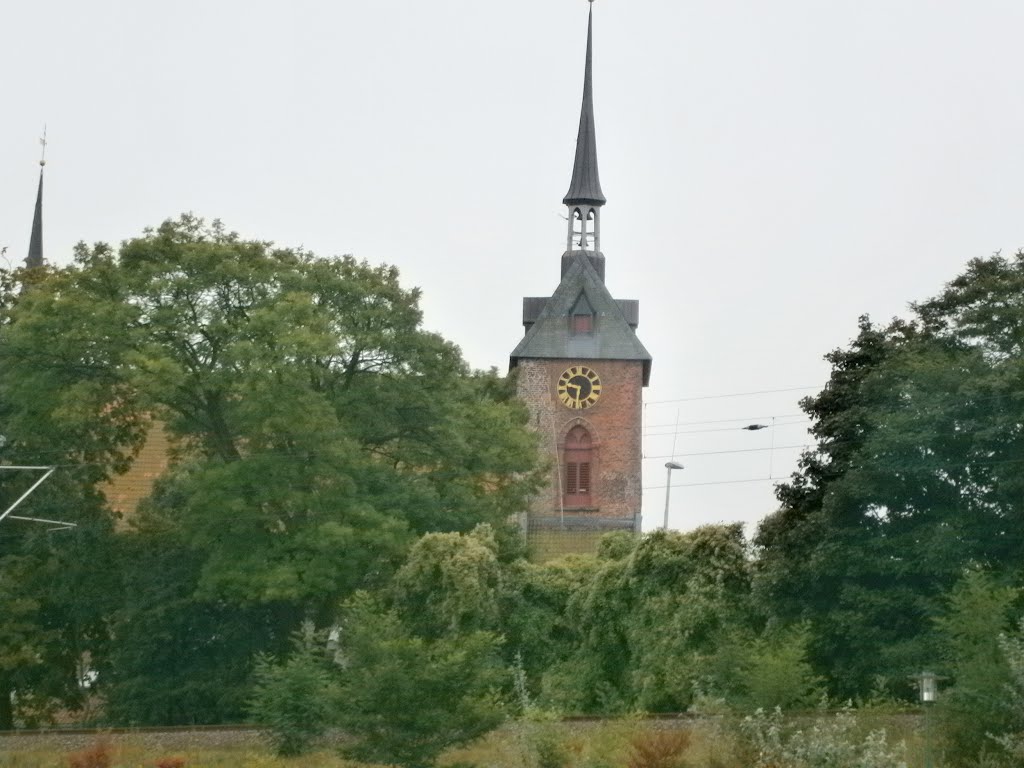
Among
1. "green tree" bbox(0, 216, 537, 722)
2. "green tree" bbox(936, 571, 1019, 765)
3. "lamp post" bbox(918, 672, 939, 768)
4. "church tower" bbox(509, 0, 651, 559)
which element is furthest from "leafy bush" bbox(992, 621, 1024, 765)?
"church tower" bbox(509, 0, 651, 559)

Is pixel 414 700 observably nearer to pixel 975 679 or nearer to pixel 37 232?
pixel 975 679

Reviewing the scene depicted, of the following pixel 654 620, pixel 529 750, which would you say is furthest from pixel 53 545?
pixel 529 750

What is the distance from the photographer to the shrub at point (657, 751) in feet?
105

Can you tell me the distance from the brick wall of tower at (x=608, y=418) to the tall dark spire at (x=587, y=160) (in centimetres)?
828

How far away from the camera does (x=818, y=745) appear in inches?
1221

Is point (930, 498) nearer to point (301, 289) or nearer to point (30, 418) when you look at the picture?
point (301, 289)

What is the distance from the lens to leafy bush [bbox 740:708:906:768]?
30.2 m

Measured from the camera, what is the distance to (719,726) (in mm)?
34594

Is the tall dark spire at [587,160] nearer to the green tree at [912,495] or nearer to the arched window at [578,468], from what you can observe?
the arched window at [578,468]

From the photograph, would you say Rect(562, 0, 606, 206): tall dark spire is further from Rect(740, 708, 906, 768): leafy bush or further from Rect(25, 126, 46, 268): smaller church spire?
Rect(740, 708, 906, 768): leafy bush

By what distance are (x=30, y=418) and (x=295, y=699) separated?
1441 cm

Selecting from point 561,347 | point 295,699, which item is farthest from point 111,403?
point 561,347

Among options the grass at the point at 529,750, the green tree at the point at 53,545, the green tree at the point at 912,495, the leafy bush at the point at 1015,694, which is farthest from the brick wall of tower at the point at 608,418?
the leafy bush at the point at 1015,694

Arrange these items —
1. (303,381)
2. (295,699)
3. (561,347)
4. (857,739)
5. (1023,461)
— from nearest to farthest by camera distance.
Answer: (857,739) < (295,699) < (1023,461) < (303,381) < (561,347)
